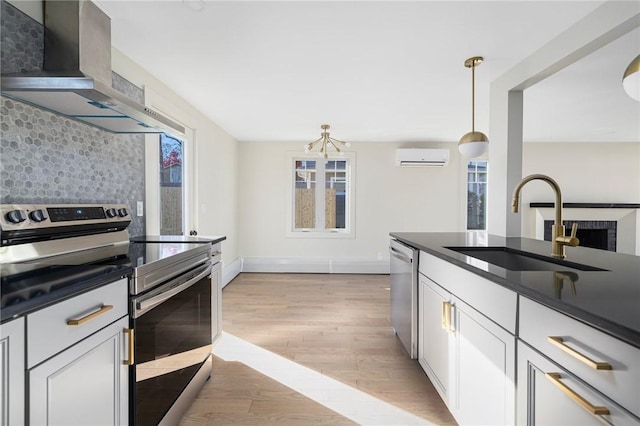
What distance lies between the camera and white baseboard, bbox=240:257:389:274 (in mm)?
5348

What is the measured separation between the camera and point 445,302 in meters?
1.60

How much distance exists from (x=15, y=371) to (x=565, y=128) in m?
5.74

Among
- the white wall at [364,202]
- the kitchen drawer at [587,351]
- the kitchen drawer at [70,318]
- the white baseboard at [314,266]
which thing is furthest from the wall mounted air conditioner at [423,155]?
the kitchen drawer at [70,318]

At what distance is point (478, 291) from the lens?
51.3 inches

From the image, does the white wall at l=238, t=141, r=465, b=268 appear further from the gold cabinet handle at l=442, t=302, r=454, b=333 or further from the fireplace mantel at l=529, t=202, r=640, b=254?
the gold cabinet handle at l=442, t=302, r=454, b=333

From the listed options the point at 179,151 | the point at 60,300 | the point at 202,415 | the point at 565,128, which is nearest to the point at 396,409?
the point at 202,415

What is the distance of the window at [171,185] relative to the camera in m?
2.83

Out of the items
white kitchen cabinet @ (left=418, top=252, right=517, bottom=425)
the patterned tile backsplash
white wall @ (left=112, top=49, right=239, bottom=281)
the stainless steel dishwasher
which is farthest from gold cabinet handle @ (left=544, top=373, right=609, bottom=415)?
white wall @ (left=112, top=49, right=239, bottom=281)

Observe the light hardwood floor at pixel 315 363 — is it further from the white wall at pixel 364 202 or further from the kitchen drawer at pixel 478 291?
the white wall at pixel 364 202

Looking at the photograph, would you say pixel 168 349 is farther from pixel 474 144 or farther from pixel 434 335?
pixel 474 144

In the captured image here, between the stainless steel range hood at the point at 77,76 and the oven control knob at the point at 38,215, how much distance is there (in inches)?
19.8

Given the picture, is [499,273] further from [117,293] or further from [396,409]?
[117,293]

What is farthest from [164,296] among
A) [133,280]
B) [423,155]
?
[423,155]

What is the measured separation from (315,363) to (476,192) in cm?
445
